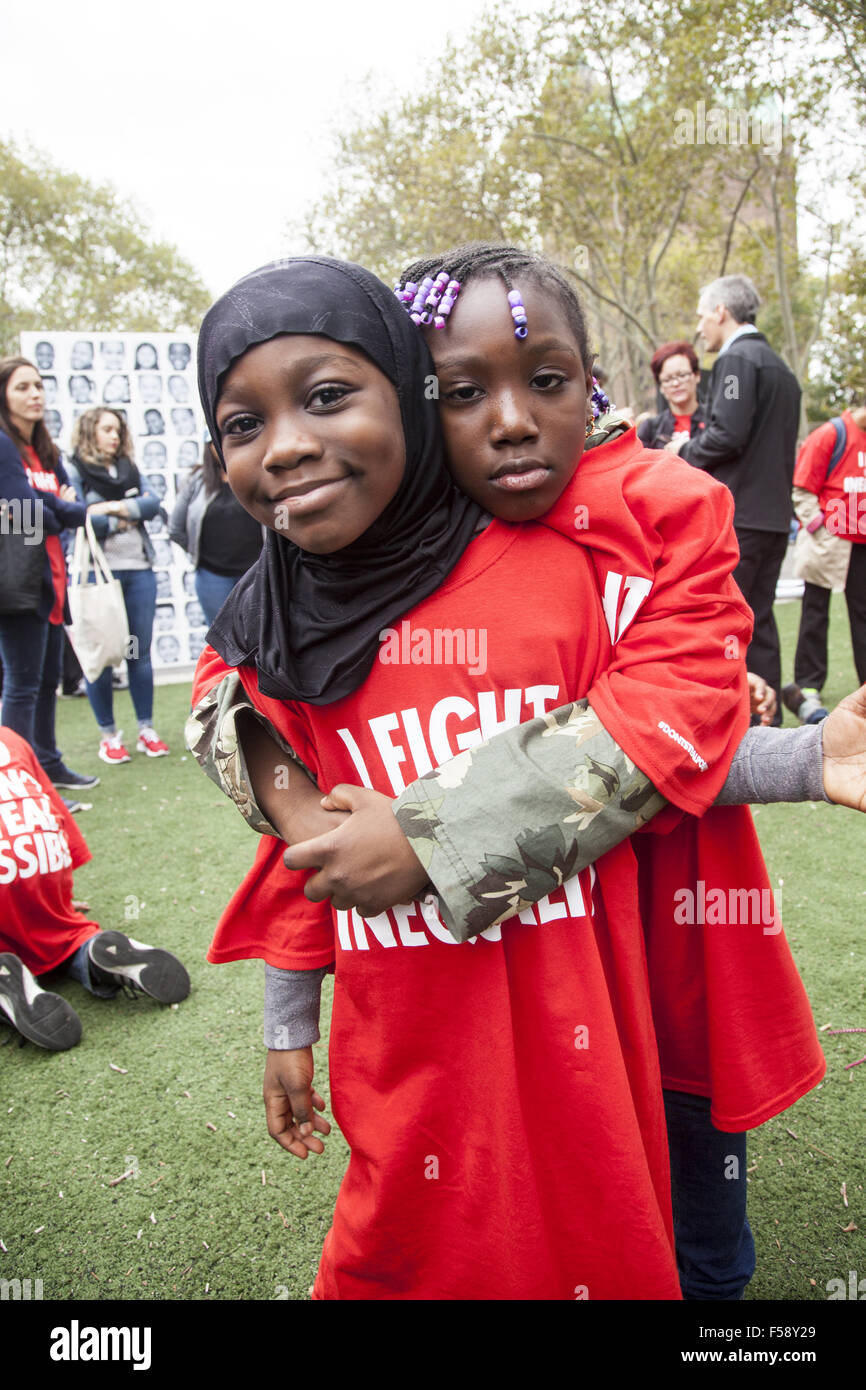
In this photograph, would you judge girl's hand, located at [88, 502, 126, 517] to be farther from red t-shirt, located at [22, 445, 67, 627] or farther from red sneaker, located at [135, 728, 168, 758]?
red sneaker, located at [135, 728, 168, 758]

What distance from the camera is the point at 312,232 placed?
898 inches

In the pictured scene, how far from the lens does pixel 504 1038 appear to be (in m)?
1.23

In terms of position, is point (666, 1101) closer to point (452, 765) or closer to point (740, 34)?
point (452, 765)

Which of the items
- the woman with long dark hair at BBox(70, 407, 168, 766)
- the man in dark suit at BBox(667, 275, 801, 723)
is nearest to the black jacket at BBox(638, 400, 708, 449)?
the man in dark suit at BBox(667, 275, 801, 723)

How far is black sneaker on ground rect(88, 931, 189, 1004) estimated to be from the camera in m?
3.15

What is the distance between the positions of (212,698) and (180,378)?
9121 millimetres

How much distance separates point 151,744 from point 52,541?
6.11 ft

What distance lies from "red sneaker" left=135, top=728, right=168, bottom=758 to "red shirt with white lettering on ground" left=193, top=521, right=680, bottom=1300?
5.72 metres

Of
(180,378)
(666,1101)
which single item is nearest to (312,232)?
(180,378)

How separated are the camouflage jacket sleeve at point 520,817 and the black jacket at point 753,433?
166 inches

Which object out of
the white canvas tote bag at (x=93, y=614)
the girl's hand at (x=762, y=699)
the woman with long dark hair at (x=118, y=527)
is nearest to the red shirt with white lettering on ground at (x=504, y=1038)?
the girl's hand at (x=762, y=699)

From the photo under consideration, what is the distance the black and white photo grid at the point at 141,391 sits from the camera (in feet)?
30.7

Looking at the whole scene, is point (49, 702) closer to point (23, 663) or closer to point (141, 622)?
point (23, 663)

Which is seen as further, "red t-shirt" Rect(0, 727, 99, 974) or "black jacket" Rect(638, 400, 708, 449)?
"black jacket" Rect(638, 400, 708, 449)
